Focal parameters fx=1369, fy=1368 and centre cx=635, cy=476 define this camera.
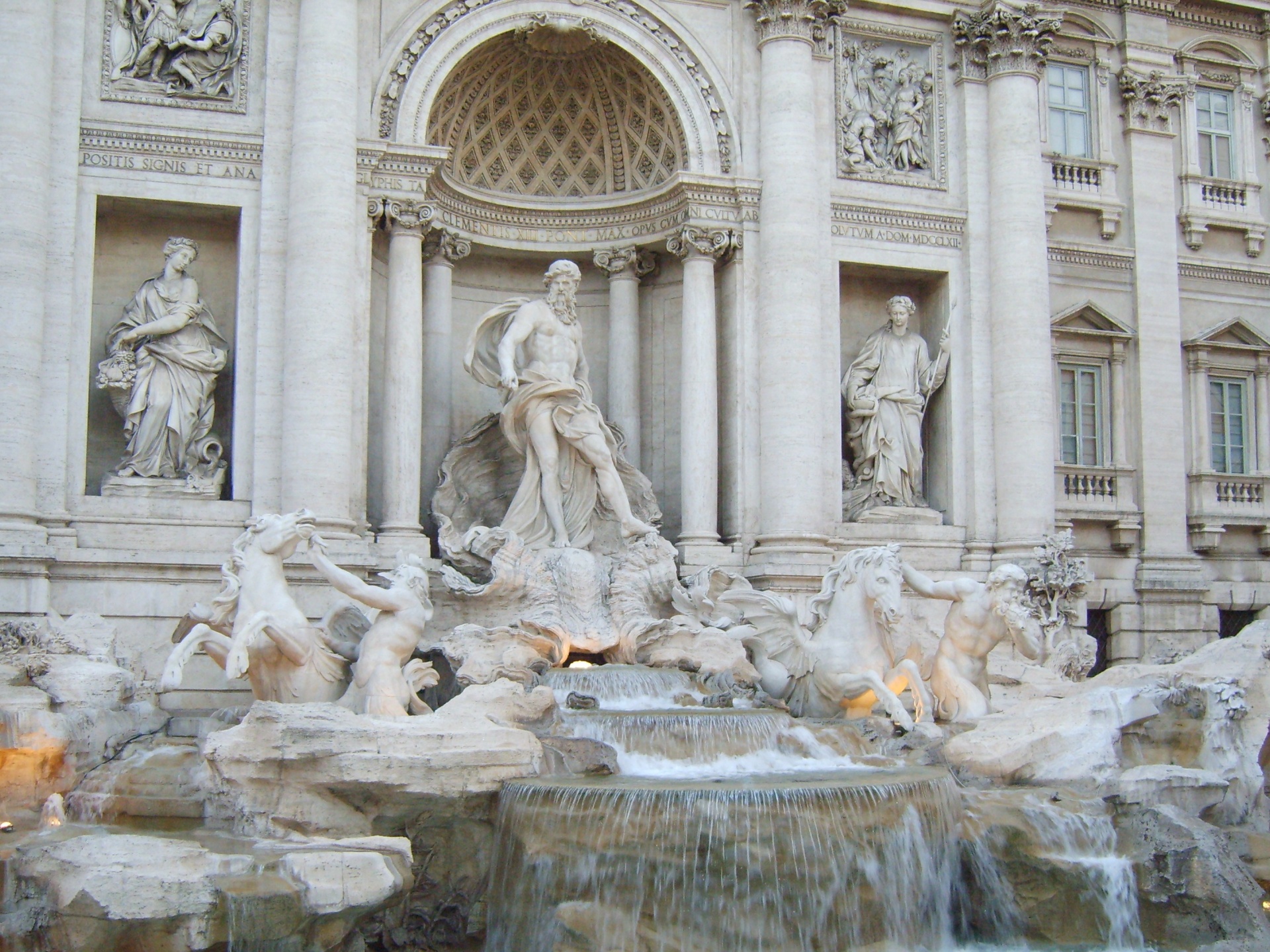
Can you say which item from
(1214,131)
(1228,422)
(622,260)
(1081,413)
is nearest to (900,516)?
(1081,413)

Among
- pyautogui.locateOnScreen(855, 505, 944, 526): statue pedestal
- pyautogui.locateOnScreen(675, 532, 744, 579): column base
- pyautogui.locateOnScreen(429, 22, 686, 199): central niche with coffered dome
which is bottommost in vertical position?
pyautogui.locateOnScreen(675, 532, 744, 579): column base

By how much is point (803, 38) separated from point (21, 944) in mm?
13054

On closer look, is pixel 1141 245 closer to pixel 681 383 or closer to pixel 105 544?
pixel 681 383

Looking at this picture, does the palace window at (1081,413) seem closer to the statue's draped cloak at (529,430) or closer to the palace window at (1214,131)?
the palace window at (1214,131)

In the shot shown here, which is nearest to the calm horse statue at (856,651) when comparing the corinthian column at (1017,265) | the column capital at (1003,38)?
the corinthian column at (1017,265)

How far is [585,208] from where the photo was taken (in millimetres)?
17438

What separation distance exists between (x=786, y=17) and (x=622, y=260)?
11.7 feet

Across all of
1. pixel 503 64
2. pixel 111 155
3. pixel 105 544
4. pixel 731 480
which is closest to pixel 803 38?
pixel 503 64

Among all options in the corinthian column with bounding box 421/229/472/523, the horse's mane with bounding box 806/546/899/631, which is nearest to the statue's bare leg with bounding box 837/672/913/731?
the horse's mane with bounding box 806/546/899/631

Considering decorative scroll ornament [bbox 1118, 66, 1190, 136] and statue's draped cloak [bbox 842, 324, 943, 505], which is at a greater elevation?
decorative scroll ornament [bbox 1118, 66, 1190, 136]

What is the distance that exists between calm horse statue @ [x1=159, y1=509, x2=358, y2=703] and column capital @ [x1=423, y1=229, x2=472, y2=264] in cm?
543

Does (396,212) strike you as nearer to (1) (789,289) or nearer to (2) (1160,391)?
(1) (789,289)

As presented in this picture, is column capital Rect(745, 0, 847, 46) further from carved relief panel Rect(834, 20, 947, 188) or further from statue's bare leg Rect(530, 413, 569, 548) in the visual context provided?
statue's bare leg Rect(530, 413, 569, 548)

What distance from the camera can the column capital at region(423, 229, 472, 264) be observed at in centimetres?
1645
